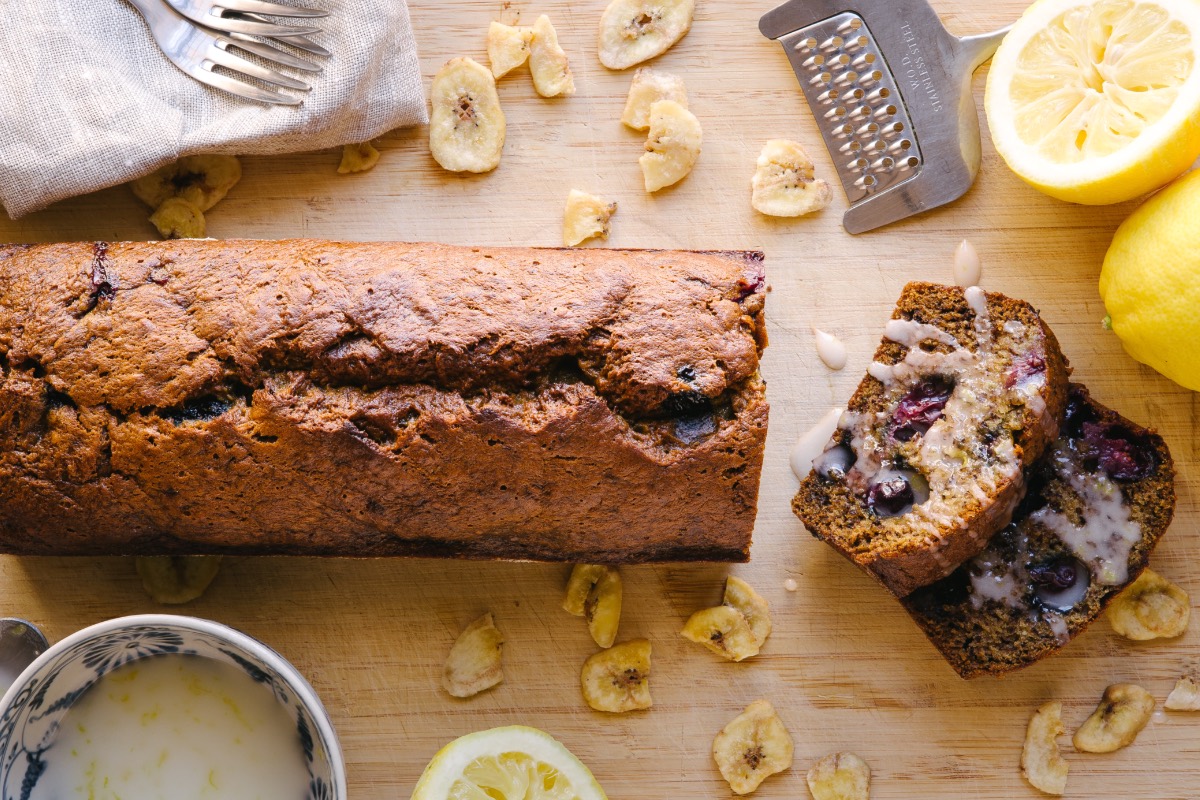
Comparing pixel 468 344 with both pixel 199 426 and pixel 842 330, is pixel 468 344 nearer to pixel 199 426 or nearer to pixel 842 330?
pixel 199 426

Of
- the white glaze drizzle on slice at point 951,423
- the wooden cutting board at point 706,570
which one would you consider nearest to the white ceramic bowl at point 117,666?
the wooden cutting board at point 706,570

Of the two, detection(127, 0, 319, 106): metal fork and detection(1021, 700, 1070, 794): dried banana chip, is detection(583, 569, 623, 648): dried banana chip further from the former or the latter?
detection(127, 0, 319, 106): metal fork

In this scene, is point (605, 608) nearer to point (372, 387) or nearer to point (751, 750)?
point (751, 750)

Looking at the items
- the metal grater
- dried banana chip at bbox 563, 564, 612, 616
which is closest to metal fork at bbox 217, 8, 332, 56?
the metal grater

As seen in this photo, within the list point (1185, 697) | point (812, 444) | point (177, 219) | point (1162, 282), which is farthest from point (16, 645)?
point (1185, 697)

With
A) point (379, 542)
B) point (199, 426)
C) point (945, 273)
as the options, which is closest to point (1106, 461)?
point (945, 273)

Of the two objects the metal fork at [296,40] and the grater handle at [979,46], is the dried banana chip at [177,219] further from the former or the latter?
the grater handle at [979,46]
